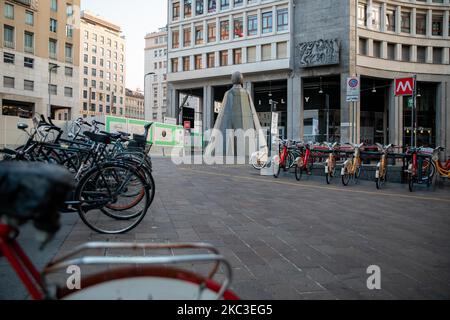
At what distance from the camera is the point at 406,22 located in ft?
142

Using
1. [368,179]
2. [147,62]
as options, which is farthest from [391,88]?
[147,62]

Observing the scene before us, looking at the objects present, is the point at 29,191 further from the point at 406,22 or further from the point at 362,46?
the point at 406,22

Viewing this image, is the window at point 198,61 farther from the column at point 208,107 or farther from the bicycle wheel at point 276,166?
the bicycle wheel at point 276,166

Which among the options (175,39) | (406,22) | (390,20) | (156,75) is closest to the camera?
(390,20)

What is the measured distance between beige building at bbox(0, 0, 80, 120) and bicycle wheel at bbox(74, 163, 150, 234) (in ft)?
134

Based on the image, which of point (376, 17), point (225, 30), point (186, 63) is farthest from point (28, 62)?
point (376, 17)

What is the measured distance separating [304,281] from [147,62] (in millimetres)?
116436

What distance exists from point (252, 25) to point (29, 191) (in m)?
47.6

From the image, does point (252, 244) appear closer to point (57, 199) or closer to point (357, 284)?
point (357, 284)

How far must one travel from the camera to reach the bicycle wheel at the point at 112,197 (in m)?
4.55

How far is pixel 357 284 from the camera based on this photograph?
318cm

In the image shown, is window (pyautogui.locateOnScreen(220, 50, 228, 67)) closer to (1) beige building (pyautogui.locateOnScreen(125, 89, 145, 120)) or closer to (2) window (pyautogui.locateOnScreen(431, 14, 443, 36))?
(2) window (pyautogui.locateOnScreen(431, 14, 443, 36))

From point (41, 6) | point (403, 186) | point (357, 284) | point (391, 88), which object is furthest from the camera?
point (41, 6)

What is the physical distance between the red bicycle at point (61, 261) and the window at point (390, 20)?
47.1 m
